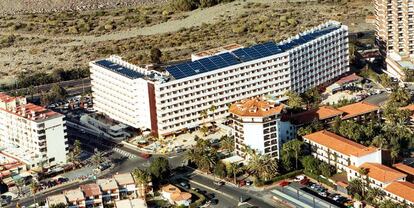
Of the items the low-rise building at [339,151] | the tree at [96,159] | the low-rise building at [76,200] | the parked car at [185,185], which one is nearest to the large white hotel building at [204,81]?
the tree at [96,159]

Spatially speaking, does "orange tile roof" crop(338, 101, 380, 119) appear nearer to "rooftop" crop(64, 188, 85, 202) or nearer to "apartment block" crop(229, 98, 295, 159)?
"apartment block" crop(229, 98, 295, 159)

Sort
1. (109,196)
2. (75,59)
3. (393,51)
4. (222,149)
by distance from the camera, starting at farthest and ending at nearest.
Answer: (75,59) < (393,51) < (222,149) < (109,196)

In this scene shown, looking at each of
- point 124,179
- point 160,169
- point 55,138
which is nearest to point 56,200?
point 124,179

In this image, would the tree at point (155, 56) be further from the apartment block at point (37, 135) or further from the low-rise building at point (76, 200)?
the low-rise building at point (76, 200)

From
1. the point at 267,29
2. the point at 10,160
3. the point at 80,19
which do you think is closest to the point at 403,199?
the point at 10,160

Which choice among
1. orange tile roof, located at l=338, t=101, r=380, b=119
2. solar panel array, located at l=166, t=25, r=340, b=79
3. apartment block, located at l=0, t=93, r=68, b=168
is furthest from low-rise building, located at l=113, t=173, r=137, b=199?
orange tile roof, located at l=338, t=101, r=380, b=119

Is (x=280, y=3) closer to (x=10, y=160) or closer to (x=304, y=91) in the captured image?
(x=304, y=91)
